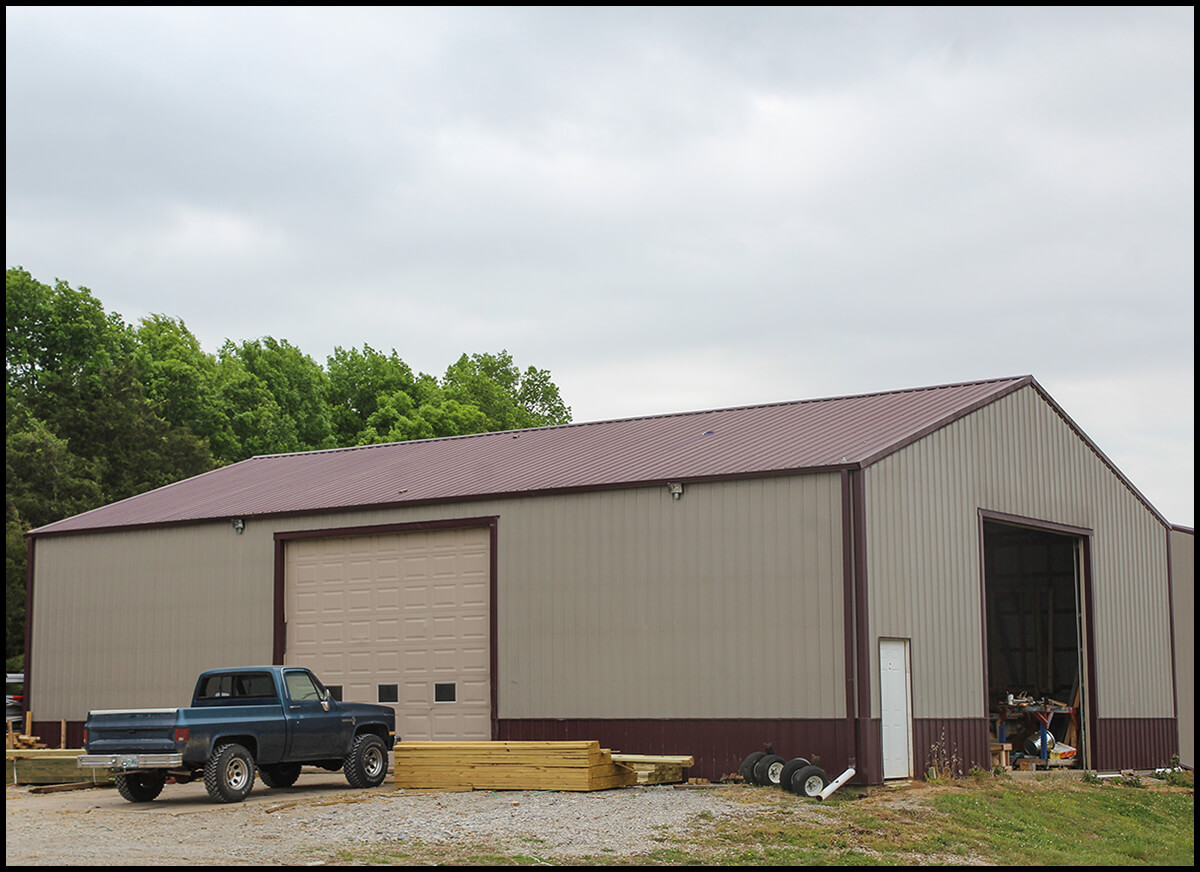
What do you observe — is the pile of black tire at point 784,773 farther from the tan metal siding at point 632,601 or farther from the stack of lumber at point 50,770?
the stack of lumber at point 50,770

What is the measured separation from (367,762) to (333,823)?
15.0 feet

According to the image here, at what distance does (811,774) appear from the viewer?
2056 centimetres

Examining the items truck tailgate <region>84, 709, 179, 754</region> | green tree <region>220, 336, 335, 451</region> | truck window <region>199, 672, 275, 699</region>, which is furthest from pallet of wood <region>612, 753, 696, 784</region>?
green tree <region>220, 336, 335, 451</region>

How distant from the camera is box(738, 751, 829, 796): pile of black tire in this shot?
2050 centimetres

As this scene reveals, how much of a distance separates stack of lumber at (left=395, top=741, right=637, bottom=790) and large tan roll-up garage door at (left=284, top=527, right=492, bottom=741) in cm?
383

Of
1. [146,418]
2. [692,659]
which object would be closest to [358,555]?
[692,659]

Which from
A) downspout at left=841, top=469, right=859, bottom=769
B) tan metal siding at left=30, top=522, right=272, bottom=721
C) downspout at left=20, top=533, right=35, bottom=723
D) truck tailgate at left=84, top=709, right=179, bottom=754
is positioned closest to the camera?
truck tailgate at left=84, top=709, right=179, bottom=754

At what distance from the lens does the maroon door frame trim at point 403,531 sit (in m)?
25.6

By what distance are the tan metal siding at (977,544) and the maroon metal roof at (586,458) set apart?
0.65 m

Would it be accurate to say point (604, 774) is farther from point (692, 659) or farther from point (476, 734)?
point (476, 734)

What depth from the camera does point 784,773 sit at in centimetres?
2094

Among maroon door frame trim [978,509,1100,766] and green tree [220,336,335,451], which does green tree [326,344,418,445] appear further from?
maroon door frame trim [978,509,1100,766]

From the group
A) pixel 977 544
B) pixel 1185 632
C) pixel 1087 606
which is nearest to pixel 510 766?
pixel 977 544

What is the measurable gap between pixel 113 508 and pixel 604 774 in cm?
1667
